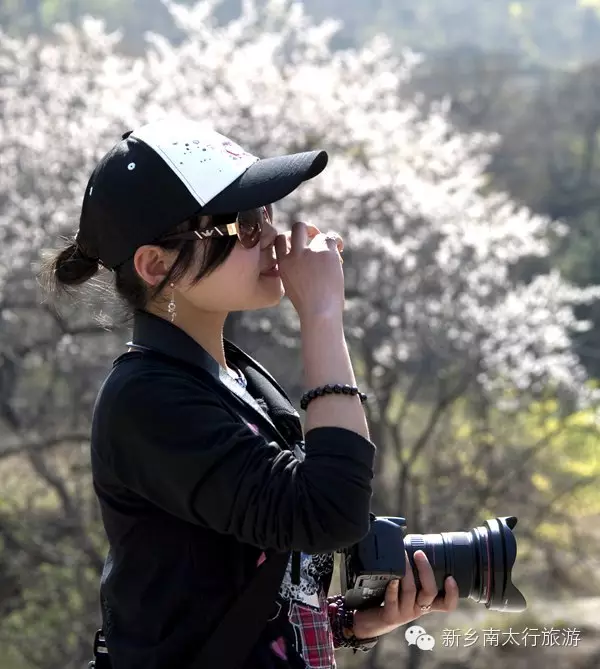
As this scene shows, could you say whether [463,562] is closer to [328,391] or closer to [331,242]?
[328,391]

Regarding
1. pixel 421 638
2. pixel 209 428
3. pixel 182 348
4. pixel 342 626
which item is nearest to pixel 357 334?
pixel 421 638

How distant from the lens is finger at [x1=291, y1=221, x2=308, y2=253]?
46.3 inches

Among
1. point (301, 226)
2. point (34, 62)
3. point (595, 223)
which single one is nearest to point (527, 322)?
point (34, 62)

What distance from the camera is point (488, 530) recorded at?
1.27 meters

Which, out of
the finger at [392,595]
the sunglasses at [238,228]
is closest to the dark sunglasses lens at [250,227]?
the sunglasses at [238,228]

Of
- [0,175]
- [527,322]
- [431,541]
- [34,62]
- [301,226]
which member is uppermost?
[34,62]

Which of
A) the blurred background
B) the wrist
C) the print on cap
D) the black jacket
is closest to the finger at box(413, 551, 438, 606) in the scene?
the black jacket

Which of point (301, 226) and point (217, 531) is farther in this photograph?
point (301, 226)

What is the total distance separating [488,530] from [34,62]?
6.38 metres

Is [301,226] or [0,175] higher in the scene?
[0,175]

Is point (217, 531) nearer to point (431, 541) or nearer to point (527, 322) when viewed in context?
point (431, 541)

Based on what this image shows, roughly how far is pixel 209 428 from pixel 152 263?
0.85ft

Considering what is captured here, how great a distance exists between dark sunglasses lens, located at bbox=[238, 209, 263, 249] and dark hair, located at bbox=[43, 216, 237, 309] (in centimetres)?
2

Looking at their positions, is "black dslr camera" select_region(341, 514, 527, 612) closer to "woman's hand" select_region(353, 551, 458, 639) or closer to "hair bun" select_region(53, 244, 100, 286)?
"woman's hand" select_region(353, 551, 458, 639)
